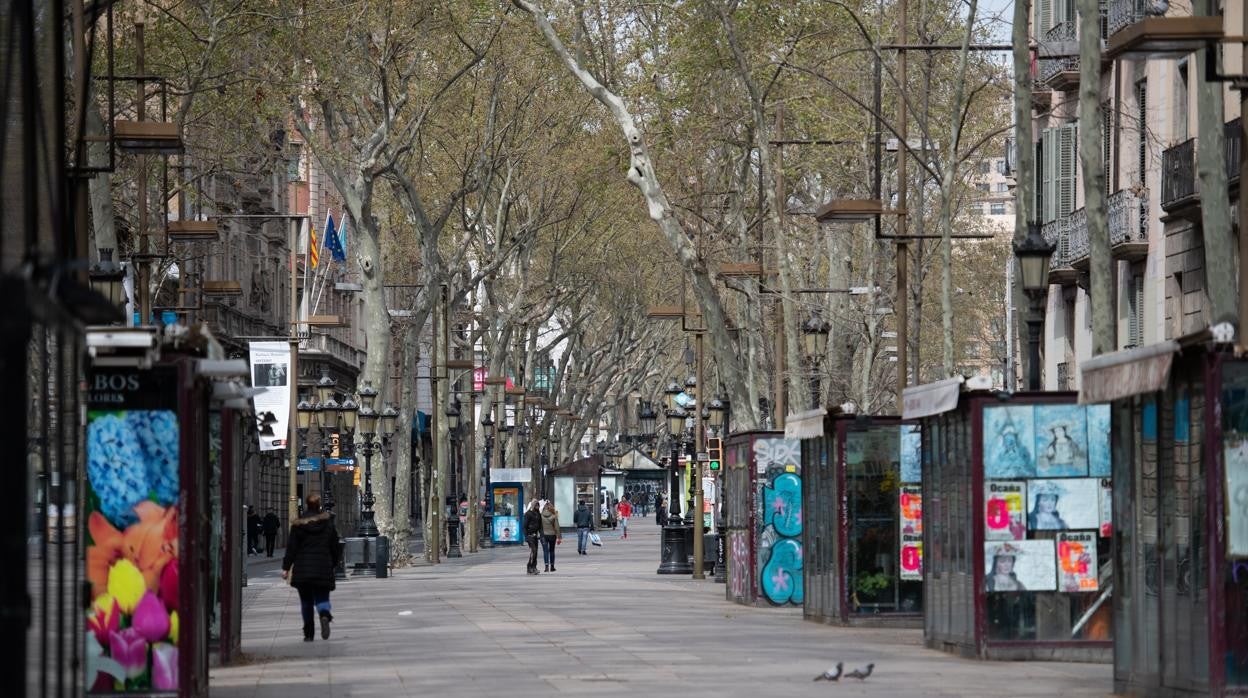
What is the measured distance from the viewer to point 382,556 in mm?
44750

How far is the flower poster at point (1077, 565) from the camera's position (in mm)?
19484

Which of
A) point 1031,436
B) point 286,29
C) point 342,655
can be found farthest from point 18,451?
point 286,29

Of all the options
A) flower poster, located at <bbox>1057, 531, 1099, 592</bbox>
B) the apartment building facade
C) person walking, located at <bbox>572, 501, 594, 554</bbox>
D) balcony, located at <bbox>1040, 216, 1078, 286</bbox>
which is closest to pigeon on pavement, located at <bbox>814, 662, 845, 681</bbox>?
the apartment building facade

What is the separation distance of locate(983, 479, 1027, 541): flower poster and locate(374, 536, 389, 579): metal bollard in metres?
26.3

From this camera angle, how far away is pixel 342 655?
21.8 m

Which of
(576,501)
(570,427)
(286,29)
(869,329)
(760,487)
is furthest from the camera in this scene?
(570,427)

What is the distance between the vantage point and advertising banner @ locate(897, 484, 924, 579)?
25.0 meters

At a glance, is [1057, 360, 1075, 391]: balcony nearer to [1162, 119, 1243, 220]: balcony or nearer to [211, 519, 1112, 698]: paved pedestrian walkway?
[1162, 119, 1243, 220]: balcony

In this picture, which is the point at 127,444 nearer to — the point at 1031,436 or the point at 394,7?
the point at 1031,436

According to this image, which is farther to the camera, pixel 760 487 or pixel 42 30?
pixel 760 487

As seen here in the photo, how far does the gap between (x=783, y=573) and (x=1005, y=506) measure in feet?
37.8

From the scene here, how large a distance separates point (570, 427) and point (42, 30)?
3209 inches

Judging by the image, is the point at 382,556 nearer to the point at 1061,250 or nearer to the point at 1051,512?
the point at 1061,250

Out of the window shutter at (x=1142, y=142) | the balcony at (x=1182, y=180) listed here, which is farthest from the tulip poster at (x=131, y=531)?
the window shutter at (x=1142, y=142)
